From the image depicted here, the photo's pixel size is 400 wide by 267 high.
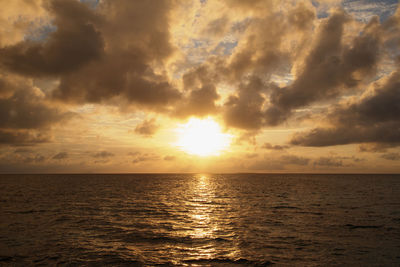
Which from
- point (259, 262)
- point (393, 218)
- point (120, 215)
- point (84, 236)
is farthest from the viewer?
point (120, 215)

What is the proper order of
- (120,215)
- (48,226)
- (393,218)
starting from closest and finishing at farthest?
(48,226)
(393,218)
(120,215)

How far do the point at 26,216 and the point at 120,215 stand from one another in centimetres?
1166

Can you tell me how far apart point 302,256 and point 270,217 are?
603 inches

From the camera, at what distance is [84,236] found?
2334cm

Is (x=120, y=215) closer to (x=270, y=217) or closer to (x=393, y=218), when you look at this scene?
(x=270, y=217)

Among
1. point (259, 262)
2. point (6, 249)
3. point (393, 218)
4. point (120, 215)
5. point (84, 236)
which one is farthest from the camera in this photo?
point (120, 215)

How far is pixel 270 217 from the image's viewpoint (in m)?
33.2

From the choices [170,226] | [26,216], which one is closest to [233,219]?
[170,226]

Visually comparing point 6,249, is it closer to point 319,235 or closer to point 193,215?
point 193,215

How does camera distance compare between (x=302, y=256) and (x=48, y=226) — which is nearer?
(x=302, y=256)

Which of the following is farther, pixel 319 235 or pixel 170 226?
pixel 170 226

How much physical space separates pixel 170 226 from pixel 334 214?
22.9 meters

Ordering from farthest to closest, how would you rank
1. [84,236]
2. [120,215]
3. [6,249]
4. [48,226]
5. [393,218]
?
[120,215], [393,218], [48,226], [84,236], [6,249]

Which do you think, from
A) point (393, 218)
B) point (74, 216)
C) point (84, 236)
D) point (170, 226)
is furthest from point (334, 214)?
point (74, 216)
